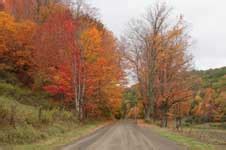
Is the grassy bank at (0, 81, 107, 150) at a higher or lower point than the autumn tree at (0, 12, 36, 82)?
lower

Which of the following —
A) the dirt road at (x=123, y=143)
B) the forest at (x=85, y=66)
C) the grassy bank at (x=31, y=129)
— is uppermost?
the forest at (x=85, y=66)

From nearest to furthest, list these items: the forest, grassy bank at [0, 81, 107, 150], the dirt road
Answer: the dirt road
grassy bank at [0, 81, 107, 150]
the forest

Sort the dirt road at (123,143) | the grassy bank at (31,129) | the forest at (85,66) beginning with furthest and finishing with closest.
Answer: the forest at (85,66) < the grassy bank at (31,129) < the dirt road at (123,143)

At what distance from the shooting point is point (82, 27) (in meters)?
44.0

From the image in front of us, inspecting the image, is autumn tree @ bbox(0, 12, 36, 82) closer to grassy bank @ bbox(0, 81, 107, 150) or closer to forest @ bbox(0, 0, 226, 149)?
forest @ bbox(0, 0, 226, 149)

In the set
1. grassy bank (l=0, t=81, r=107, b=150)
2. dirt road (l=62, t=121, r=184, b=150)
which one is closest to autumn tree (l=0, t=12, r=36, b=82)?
grassy bank (l=0, t=81, r=107, b=150)

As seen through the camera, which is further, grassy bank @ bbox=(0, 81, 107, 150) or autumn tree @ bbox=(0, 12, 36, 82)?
autumn tree @ bbox=(0, 12, 36, 82)


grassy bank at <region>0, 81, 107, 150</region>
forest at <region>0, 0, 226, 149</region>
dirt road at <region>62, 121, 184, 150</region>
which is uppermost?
forest at <region>0, 0, 226, 149</region>

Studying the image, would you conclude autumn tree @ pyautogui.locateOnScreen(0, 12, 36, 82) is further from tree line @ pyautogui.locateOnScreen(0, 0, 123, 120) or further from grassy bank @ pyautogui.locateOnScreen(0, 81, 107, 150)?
grassy bank @ pyautogui.locateOnScreen(0, 81, 107, 150)

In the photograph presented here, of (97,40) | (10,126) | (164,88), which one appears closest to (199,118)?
(164,88)

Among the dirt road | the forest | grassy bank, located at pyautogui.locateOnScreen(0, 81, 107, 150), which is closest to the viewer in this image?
the dirt road

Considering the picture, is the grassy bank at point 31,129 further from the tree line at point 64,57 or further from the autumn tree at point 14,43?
the autumn tree at point 14,43

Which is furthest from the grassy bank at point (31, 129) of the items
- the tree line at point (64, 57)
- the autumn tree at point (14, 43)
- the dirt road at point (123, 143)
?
the autumn tree at point (14, 43)

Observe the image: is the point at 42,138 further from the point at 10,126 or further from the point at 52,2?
the point at 52,2
